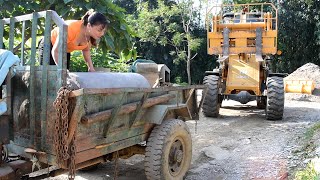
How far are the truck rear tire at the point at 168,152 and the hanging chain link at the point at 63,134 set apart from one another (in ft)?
3.99

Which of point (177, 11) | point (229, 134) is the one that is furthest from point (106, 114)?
point (177, 11)

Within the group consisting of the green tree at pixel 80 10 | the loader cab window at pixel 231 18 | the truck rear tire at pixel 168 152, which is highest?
the loader cab window at pixel 231 18

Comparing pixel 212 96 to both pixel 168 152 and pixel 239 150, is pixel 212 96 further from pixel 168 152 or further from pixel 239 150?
pixel 168 152

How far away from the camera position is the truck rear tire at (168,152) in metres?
4.14

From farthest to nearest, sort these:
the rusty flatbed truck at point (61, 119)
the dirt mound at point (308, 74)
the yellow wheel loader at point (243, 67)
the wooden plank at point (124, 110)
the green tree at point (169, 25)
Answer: the green tree at point (169, 25)
the dirt mound at point (308, 74)
the yellow wheel loader at point (243, 67)
the wooden plank at point (124, 110)
the rusty flatbed truck at point (61, 119)

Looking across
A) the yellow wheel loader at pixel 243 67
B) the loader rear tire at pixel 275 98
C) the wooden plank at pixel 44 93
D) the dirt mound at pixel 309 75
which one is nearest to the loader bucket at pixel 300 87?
the dirt mound at pixel 309 75

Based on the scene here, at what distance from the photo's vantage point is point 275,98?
851cm

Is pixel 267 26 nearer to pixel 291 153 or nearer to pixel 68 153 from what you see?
pixel 291 153

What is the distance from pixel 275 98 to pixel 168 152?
4.93m

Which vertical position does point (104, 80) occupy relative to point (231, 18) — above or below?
below

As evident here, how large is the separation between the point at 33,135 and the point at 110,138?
0.71m

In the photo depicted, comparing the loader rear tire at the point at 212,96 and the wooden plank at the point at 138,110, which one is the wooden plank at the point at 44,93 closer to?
the wooden plank at the point at 138,110

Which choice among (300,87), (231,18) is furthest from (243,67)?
(300,87)

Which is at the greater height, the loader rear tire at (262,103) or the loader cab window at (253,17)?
the loader cab window at (253,17)
